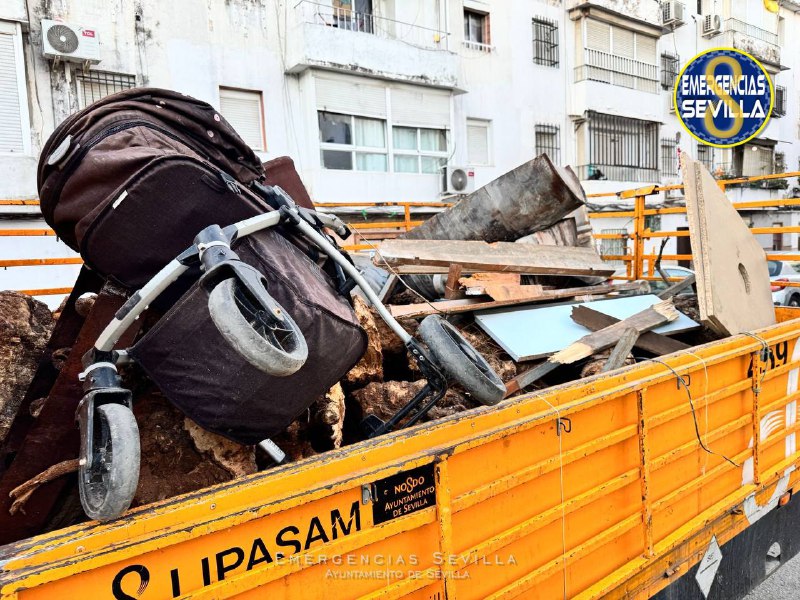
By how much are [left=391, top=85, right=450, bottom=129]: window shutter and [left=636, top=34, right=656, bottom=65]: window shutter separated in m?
9.00

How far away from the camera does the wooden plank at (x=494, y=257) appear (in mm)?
3531

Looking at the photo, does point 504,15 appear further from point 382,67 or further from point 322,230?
point 322,230

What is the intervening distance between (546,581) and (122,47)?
11.5m

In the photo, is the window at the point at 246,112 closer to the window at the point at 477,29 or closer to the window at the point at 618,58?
the window at the point at 477,29

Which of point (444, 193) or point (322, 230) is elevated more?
point (444, 193)

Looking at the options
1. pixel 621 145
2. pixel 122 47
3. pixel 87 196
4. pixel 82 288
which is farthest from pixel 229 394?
pixel 621 145

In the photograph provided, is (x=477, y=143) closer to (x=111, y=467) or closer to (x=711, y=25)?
(x=711, y=25)

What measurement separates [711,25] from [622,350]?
22982 millimetres

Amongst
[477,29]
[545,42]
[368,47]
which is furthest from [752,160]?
[368,47]

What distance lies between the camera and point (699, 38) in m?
21.1

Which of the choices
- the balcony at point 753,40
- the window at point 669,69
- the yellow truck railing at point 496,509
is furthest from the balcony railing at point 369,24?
the balcony at point 753,40

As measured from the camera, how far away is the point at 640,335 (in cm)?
329

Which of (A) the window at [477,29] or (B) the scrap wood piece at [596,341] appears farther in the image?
(A) the window at [477,29]

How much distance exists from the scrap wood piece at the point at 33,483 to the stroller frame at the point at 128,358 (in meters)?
0.25
